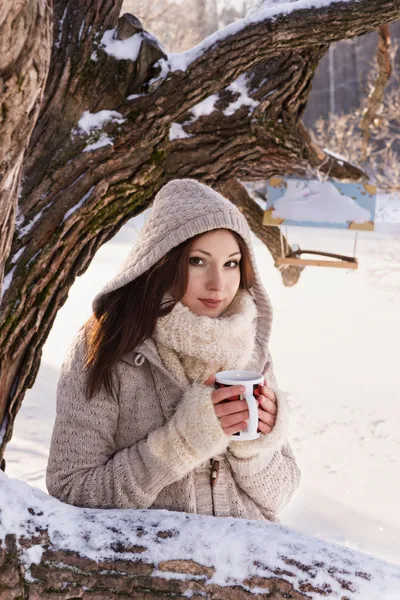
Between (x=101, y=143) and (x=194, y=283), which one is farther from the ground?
(x=101, y=143)

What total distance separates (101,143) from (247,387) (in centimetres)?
105

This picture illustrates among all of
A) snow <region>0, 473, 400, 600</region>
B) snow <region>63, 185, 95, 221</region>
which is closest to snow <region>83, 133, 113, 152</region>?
snow <region>63, 185, 95, 221</region>

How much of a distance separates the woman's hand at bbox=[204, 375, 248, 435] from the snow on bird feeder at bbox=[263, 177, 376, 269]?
1.89 m

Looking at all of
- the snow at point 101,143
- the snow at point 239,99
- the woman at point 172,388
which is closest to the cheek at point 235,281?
the woman at point 172,388

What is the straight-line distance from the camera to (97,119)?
89.1 inches

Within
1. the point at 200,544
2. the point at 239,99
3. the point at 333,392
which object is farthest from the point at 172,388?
the point at 333,392

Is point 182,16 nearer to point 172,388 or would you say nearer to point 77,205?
point 77,205

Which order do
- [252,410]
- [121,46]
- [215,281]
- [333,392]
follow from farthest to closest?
[333,392], [121,46], [215,281], [252,410]

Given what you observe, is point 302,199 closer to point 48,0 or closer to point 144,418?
point 144,418

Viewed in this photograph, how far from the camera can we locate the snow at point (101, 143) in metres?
2.22

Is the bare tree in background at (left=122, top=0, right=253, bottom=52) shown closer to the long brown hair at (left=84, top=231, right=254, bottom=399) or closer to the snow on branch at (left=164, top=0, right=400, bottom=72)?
the snow on branch at (left=164, top=0, right=400, bottom=72)

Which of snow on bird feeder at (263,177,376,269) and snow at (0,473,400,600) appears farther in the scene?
snow on bird feeder at (263,177,376,269)

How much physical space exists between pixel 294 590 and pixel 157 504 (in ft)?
1.67

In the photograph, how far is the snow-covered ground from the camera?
4.46m
